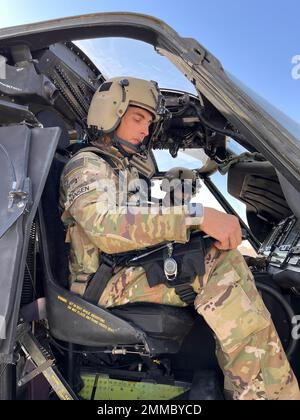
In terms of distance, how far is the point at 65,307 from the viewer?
1481 millimetres

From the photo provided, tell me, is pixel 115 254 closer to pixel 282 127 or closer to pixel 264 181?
pixel 282 127

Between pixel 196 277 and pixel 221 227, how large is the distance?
0.71 feet

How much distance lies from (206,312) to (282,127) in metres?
0.65

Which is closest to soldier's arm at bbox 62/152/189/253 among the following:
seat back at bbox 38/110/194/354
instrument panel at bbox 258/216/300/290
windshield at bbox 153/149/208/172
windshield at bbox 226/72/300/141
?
seat back at bbox 38/110/194/354

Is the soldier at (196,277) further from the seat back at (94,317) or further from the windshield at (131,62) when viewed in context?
the windshield at (131,62)

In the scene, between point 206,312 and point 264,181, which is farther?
point 264,181

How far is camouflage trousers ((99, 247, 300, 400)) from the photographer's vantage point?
4.67ft

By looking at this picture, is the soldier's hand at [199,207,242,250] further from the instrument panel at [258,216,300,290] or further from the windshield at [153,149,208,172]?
the windshield at [153,149,208,172]

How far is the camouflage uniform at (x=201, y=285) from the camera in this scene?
4.53 ft

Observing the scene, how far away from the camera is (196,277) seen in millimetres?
1488

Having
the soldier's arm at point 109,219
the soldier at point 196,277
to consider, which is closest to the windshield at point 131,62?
the soldier at point 196,277

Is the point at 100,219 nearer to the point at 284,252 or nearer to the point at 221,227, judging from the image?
the point at 221,227

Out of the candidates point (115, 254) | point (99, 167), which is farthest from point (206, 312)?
point (99, 167)
